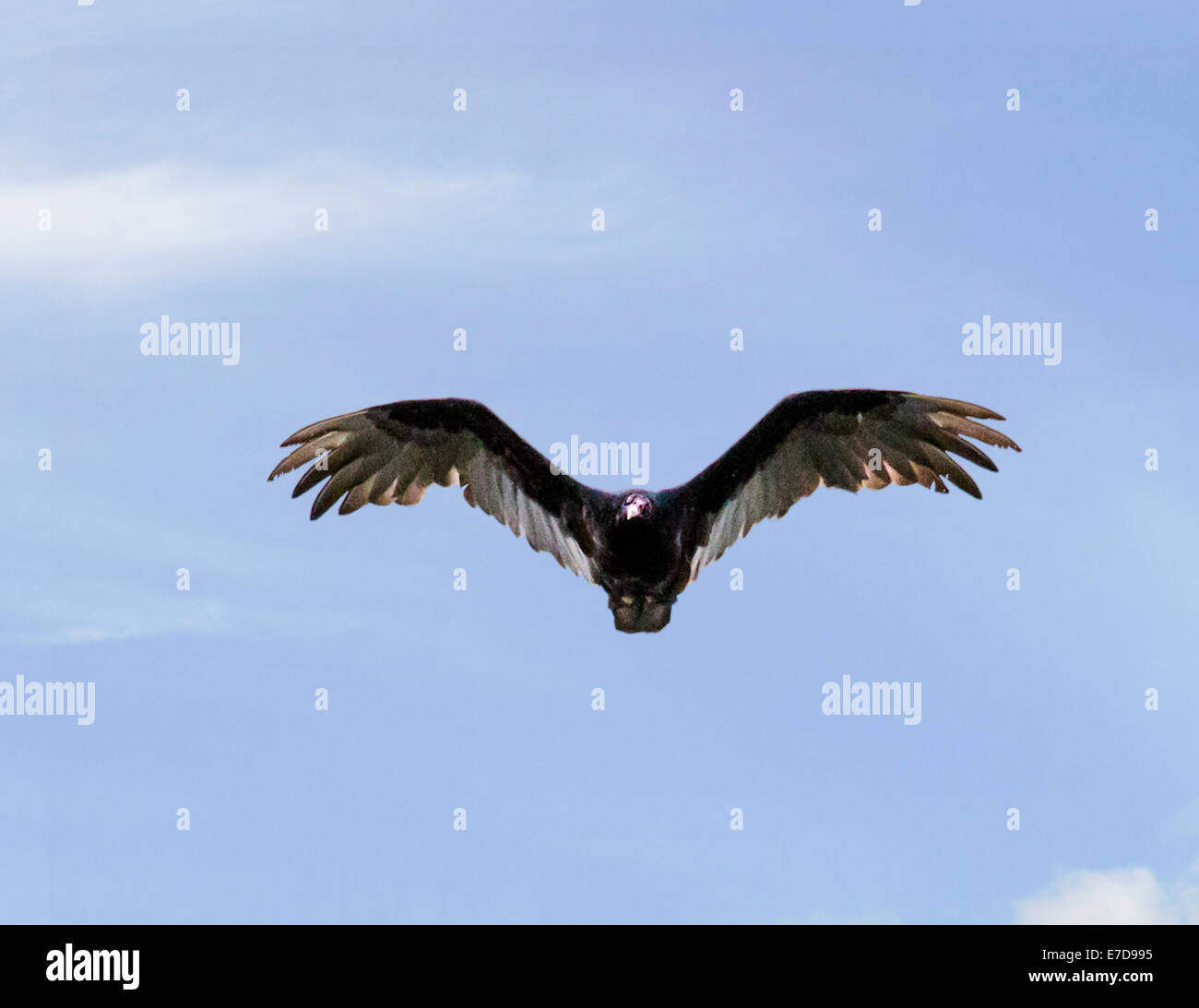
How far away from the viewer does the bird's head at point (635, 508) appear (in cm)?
1023

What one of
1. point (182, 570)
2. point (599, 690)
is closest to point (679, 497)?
point (599, 690)

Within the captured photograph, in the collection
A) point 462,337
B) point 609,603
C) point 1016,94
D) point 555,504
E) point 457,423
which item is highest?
point 1016,94

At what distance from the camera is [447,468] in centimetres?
1126

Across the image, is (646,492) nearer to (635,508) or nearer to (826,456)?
(635,508)

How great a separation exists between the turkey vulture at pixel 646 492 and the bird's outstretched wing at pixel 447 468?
1 cm

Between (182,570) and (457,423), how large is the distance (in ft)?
10.5

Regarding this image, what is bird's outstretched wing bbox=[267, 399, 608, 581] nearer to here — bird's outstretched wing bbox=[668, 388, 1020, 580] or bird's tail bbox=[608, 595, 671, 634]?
bird's tail bbox=[608, 595, 671, 634]

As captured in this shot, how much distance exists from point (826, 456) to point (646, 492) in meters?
1.98

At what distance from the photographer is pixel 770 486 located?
36.1ft

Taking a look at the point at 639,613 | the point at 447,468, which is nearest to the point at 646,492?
the point at 639,613

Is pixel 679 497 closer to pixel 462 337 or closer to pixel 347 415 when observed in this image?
pixel 462 337

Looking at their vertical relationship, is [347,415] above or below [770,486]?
above

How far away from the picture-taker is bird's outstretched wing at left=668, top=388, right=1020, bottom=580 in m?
10.7
